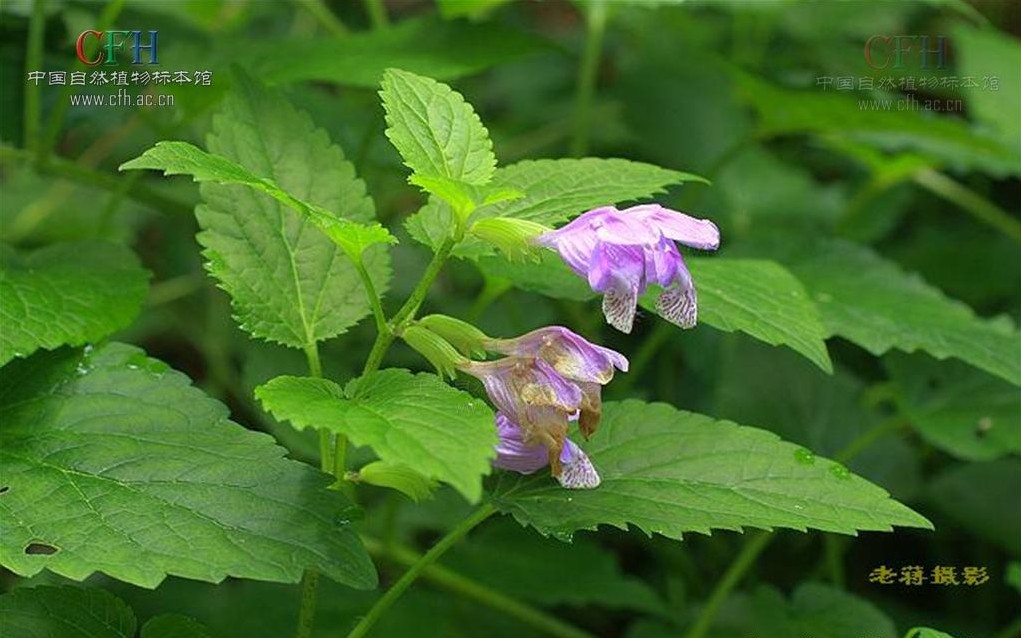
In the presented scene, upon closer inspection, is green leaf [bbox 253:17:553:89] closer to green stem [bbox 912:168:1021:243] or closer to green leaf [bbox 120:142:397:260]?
green leaf [bbox 120:142:397:260]

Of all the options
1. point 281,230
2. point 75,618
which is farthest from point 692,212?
point 75,618

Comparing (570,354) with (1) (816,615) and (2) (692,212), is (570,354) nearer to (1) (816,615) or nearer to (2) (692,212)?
(1) (816,615)

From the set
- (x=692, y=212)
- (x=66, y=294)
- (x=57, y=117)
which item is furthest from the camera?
(x=692, y=212)

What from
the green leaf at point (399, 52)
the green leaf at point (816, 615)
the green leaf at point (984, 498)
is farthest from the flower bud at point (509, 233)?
the green leaf at point (984, 498)

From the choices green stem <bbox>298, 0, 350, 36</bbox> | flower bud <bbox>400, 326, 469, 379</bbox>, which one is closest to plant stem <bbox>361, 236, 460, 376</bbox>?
flower bud <bbox>400, 326, 469, 379</bbox>

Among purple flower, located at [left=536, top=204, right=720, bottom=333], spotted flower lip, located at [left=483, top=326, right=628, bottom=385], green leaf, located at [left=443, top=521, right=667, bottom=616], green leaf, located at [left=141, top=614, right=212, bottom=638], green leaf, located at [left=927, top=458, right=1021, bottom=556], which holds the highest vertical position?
purple flower, located at [left=536, top=204, right=720, bottom=333]

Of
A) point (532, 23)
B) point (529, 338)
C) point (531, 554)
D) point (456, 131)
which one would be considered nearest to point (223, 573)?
point (529, 338)
